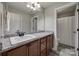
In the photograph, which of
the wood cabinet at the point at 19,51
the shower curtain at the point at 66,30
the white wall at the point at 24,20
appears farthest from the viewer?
the shower curtain at the point at 66,30

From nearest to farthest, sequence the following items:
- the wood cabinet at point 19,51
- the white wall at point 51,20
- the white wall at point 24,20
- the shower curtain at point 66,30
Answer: the wood cabinet at point 19,51 → the white wall at point 24,20 → the white wall at point 51,20 → the shower curtain at point 66,30

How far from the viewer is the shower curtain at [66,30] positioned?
8.74 ft

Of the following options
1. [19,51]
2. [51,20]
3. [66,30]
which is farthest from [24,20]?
[66,30]

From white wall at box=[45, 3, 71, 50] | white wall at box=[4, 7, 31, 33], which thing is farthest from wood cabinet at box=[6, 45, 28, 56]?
white wall at box=[45, 3, 71, 50]

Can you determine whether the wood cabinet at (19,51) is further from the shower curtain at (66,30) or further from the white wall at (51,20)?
the shower curtain at (66,30)

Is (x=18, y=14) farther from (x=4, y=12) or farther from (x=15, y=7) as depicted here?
(x=4, y=12)

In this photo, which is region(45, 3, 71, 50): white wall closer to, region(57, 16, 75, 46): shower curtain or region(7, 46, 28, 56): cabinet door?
region(57, 16, 75, 46): shower curtain

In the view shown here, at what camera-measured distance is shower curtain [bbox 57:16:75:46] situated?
2664 mm

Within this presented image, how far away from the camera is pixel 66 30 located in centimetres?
284

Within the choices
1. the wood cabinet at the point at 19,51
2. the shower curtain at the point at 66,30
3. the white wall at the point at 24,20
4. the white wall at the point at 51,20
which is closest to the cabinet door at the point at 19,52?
the wood cabinet at the point at 19,51

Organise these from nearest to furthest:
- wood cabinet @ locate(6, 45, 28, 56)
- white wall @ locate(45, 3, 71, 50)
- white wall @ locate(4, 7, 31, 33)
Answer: wood cabinet @ locate(6, 45, 28, 56)
white wall @ locate(4, 7, 31, 33)
white wall @ locate(45, 3, 71, 50)

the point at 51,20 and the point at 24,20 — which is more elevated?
the point at 51,20

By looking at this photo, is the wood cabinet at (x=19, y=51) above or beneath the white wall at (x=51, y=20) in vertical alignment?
beneath

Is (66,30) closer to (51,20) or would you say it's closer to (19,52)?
(51,20)
